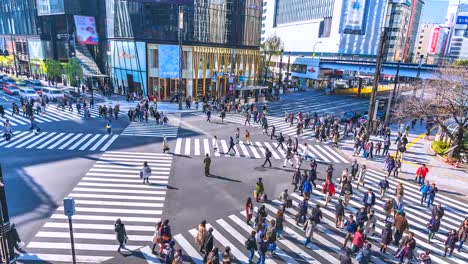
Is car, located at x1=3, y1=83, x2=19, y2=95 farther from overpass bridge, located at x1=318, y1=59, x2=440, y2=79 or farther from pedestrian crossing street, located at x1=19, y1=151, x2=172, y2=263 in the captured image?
overpass bridge, located at x1=318, y1=59, x2=440, y2=79

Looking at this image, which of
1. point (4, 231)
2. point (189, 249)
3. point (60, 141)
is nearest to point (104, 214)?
point (189, 249)

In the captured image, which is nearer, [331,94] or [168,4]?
[168,4]

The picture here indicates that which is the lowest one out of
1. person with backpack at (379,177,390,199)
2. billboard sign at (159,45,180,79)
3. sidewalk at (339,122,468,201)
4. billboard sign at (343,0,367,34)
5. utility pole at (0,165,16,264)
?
sidewalk at (339,122,468,201)

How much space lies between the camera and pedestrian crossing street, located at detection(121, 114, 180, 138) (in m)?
26.9

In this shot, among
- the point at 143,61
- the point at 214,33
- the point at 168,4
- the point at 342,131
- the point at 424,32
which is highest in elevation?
the point at 424,32

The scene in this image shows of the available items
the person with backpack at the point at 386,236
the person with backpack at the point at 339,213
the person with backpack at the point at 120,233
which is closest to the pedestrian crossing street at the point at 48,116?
the person with backpack at the point at 120,233

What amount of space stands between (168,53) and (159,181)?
1235 inches

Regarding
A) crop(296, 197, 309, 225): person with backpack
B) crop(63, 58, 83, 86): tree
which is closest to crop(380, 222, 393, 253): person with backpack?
crop(296, 197, 309, 225): person with backpack

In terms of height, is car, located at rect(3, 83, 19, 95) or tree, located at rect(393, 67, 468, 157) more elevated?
tree, located at rect(393, 67, 468, 157)

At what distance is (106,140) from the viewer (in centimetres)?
2458

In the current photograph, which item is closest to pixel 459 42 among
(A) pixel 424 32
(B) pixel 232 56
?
(A) pixel 424 32

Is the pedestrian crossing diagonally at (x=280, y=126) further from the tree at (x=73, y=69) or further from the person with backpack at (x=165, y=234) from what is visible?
the tree at (x=73, y=69)

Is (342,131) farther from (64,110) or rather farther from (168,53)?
(64,110)

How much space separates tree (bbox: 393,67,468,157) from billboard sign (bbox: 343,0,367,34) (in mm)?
83955
